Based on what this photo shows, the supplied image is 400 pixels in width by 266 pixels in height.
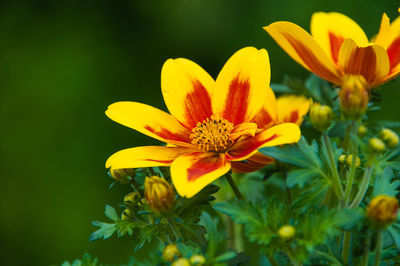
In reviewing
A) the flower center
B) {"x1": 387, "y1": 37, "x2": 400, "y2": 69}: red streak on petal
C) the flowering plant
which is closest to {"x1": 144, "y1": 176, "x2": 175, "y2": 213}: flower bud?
the flowering plant

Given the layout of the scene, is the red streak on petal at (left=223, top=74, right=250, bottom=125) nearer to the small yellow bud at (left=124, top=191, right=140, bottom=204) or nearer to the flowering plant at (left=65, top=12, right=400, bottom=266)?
the flowering plant at (left=65, top=12, right=400, bottom=266)

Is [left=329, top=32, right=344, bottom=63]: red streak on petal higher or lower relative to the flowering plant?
higher

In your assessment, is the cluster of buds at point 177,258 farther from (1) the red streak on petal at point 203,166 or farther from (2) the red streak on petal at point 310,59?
(2) the red streak on petal at point 310,59

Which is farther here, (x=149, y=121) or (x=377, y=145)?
(x=149, y=121)

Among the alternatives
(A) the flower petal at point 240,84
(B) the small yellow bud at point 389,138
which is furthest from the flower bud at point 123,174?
(B) the small yellow bud at point 389,138

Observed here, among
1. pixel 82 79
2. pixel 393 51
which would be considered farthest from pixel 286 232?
pixel 82 79

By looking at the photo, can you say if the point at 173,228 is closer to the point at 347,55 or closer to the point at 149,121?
the point at 149,121
